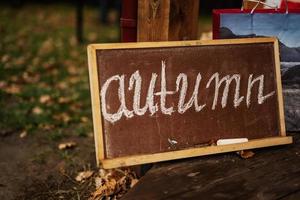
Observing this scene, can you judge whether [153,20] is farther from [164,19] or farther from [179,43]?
[179,43]

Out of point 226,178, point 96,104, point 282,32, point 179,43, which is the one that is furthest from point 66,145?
point 282,32

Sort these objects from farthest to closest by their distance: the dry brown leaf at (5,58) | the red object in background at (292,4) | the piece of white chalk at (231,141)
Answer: the dry brown leaf at (5,58), the red object in background at (292,4), the piece of white chalk at (231,141)

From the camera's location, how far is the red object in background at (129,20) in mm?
2471

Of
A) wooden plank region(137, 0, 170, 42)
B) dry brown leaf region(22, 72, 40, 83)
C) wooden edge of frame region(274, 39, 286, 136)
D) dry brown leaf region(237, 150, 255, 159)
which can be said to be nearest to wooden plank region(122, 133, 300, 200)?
dry brown leaf region(237, 150, 255, 159)

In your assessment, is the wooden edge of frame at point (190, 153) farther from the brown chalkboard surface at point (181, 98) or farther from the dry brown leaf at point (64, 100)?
the dry brown leaf at point (64, 100)

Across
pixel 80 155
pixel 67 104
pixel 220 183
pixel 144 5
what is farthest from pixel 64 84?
pixel 220 183

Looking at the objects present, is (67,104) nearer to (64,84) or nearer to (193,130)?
(64,84)

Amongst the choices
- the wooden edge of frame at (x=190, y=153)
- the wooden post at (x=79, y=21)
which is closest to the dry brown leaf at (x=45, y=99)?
the wooden post at (x=79, y=21)

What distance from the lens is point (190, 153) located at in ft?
7.18

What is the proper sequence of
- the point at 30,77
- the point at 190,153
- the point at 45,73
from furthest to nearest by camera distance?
the point at 45,73, the point at 30,77, the point at 190,153

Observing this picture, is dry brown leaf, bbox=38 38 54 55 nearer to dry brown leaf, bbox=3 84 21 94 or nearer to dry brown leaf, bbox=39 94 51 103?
dry brown leaf, bbox=3 84 21 94

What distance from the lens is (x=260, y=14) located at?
2.45m

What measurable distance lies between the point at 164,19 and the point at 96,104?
682mm

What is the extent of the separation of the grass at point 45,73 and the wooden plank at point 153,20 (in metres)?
1.63
